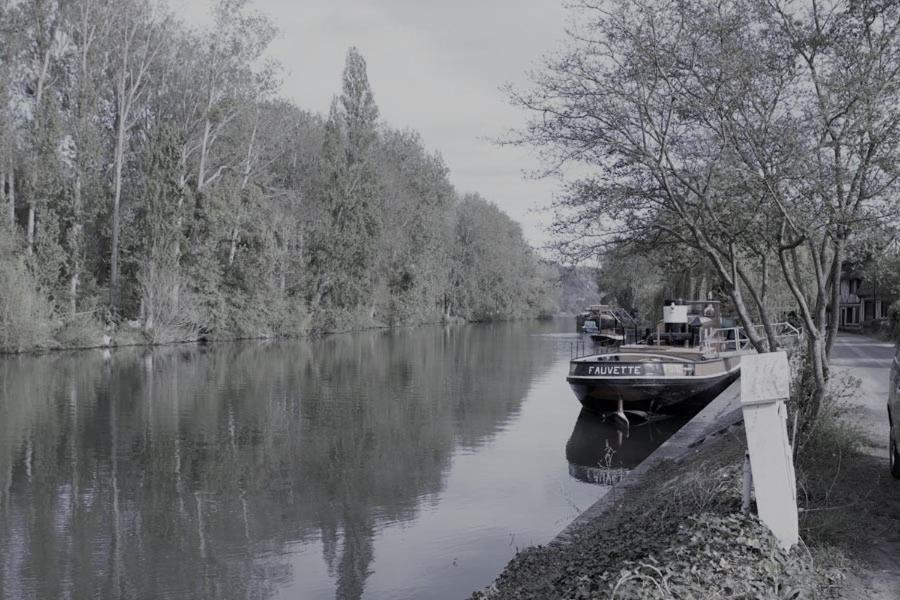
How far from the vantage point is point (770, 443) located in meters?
5.49

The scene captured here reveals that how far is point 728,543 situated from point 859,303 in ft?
226

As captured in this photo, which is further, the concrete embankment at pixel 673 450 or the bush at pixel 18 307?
the bush at pixel 18 307

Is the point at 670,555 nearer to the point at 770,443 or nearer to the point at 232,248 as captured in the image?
the point at 770,443

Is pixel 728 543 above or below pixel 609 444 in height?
above

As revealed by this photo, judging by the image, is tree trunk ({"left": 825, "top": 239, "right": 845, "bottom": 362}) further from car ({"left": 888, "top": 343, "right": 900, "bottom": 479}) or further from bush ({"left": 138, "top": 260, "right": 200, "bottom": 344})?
bush ({"left": 138, "top": 260, "right": 200, "bottom": 344})

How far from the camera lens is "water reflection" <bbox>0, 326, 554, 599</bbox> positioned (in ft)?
30.0

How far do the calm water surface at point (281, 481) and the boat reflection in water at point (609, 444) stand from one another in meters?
0.09

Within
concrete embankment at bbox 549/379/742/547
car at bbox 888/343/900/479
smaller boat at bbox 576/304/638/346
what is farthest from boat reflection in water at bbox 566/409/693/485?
smaller boat at bbox 576/304/638/346

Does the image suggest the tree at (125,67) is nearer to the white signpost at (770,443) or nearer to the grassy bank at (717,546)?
the grassy bank at (717,546)

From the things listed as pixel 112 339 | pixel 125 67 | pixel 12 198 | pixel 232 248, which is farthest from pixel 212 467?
pixel 232 248

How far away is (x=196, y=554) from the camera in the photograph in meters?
9.57

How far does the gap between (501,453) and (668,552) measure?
1070 cm

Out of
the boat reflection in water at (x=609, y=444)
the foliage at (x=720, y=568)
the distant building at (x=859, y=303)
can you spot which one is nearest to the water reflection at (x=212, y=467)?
the boat reflection in water at (x=609, y=444)

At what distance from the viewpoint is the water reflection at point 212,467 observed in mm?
9141
